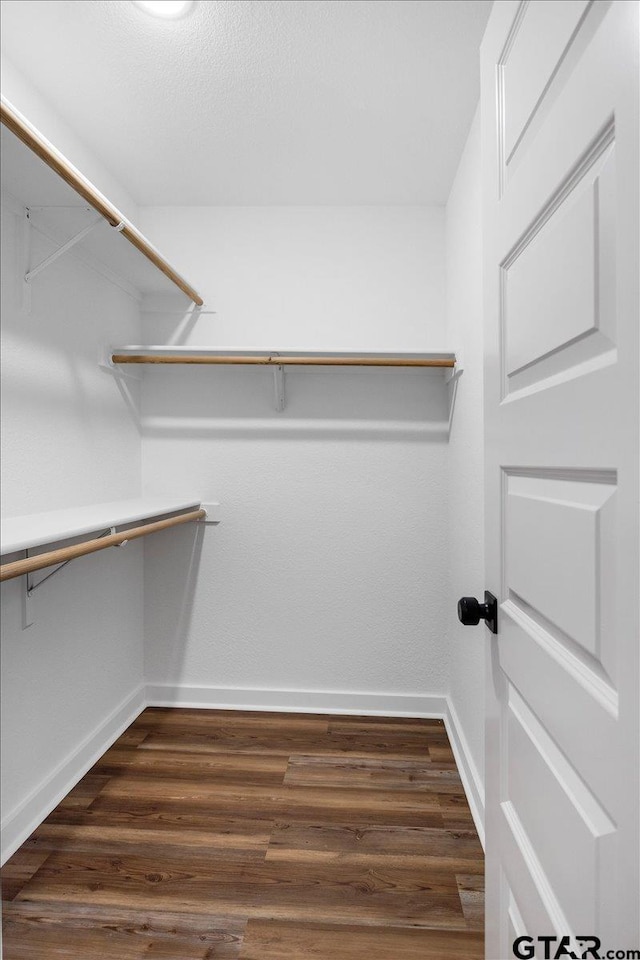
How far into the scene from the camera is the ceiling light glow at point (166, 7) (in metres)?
1.43

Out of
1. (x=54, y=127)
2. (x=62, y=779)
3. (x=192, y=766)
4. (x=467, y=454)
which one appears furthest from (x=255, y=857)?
(x=54, y=127)

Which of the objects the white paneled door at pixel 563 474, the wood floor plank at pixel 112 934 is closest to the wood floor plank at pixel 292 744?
the wood floor plank at pixel 112 934

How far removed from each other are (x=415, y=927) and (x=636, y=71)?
173cm

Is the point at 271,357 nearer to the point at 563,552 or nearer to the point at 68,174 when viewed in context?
the point at 68,174

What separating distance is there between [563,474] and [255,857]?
1.56 m

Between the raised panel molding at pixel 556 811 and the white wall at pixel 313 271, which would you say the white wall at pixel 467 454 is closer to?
the white wall at pixel 313 271

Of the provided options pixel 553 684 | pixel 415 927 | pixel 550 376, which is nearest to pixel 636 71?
pixel 550 376

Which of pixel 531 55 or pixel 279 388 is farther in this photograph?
pixel 279 388

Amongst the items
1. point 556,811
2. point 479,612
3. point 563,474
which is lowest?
point 556,811

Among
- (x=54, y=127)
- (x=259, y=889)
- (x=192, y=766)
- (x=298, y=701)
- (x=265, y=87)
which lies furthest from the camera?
(x=298, y=701)

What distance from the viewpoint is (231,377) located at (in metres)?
2.63

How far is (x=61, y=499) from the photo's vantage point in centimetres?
194

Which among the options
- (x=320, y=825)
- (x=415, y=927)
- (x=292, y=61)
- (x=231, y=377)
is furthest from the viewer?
(x=231, y=377)

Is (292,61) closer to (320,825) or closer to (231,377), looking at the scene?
(231,377)
